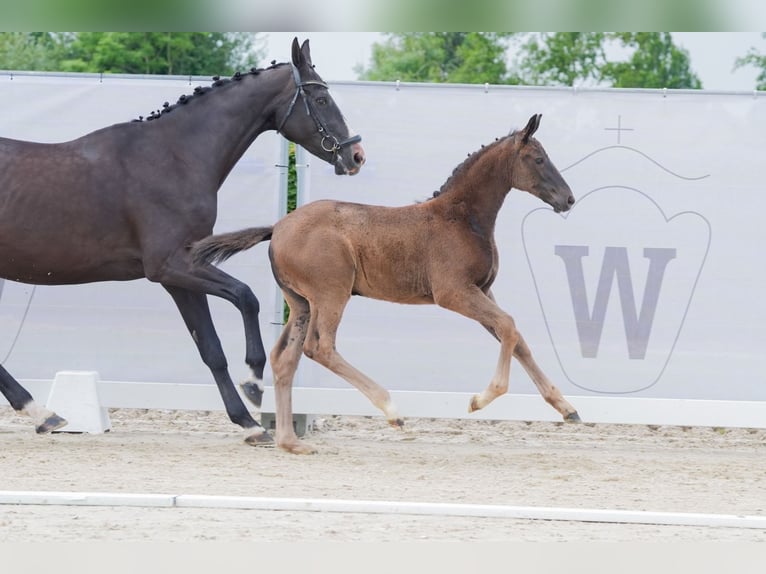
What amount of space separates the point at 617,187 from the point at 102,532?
14.2 feet

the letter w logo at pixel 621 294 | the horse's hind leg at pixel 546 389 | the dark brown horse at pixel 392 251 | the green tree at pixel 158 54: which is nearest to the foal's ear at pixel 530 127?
the dark brown horse at pixel 392 251

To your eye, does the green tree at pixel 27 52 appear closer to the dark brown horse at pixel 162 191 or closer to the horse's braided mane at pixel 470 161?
the dark brown horse at pixel 162 191

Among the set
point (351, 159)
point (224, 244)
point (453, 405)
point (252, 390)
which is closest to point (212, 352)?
point (252, 390)

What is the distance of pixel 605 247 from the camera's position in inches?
285

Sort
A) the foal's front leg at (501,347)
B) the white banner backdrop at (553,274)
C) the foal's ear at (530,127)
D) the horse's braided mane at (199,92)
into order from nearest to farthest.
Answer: the foal's front leg at (501,347), the foal's ear at (530,127), the horse's braided mane at (199,92), the white banner backdrop at (553,274)

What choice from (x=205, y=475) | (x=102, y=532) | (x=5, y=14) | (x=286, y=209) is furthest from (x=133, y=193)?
(x=5, y=14)

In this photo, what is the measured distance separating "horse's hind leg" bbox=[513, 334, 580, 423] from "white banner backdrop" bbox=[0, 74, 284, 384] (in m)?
1.93

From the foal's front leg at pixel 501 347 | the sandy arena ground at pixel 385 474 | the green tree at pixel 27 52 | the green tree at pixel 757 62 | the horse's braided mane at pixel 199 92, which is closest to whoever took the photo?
the sandy arena ground at pixel 385 474

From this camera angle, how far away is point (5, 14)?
2236mm

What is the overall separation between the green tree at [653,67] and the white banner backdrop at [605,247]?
16.1 m

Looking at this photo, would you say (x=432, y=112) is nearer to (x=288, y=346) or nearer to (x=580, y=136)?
(x=580, y=136)

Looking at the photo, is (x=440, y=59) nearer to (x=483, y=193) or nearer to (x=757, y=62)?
(x=757, y=62)

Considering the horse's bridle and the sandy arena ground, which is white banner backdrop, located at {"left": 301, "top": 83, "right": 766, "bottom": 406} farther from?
the horse's bridle

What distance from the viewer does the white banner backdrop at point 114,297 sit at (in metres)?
7.41
